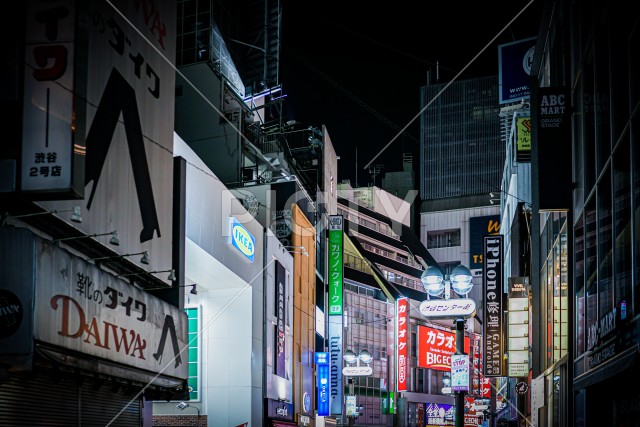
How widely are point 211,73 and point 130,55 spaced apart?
833 inches

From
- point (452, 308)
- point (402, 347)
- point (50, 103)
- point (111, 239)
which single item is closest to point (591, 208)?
point (452, 308)

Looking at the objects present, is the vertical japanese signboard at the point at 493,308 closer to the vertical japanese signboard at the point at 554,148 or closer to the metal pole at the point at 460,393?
the metal pole at the point at 460,393

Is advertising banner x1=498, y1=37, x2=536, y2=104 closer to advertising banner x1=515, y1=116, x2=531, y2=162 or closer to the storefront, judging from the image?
advertising banner x1=515, y1=116, x2=531, y2=162

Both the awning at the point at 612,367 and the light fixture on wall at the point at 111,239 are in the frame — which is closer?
the awning at the point at 612,367

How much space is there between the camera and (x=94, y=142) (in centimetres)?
1591

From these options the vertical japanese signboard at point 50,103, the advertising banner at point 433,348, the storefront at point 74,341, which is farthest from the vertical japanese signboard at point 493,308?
the advertising banner at point 433,348

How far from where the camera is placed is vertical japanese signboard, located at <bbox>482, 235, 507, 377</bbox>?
123 feet

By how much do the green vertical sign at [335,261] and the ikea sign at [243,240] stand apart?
14.9 metres

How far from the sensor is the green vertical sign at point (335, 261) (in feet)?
153

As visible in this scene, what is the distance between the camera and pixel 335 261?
46.8 meters

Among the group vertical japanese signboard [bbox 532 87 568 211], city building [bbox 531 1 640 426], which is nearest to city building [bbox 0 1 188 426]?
city building [bbox 531 1 640 426]

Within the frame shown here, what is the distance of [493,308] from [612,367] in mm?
25732

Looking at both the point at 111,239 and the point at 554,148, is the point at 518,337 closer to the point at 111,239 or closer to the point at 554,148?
the point at 554,148

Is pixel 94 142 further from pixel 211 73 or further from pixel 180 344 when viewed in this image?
pixel 211 73
